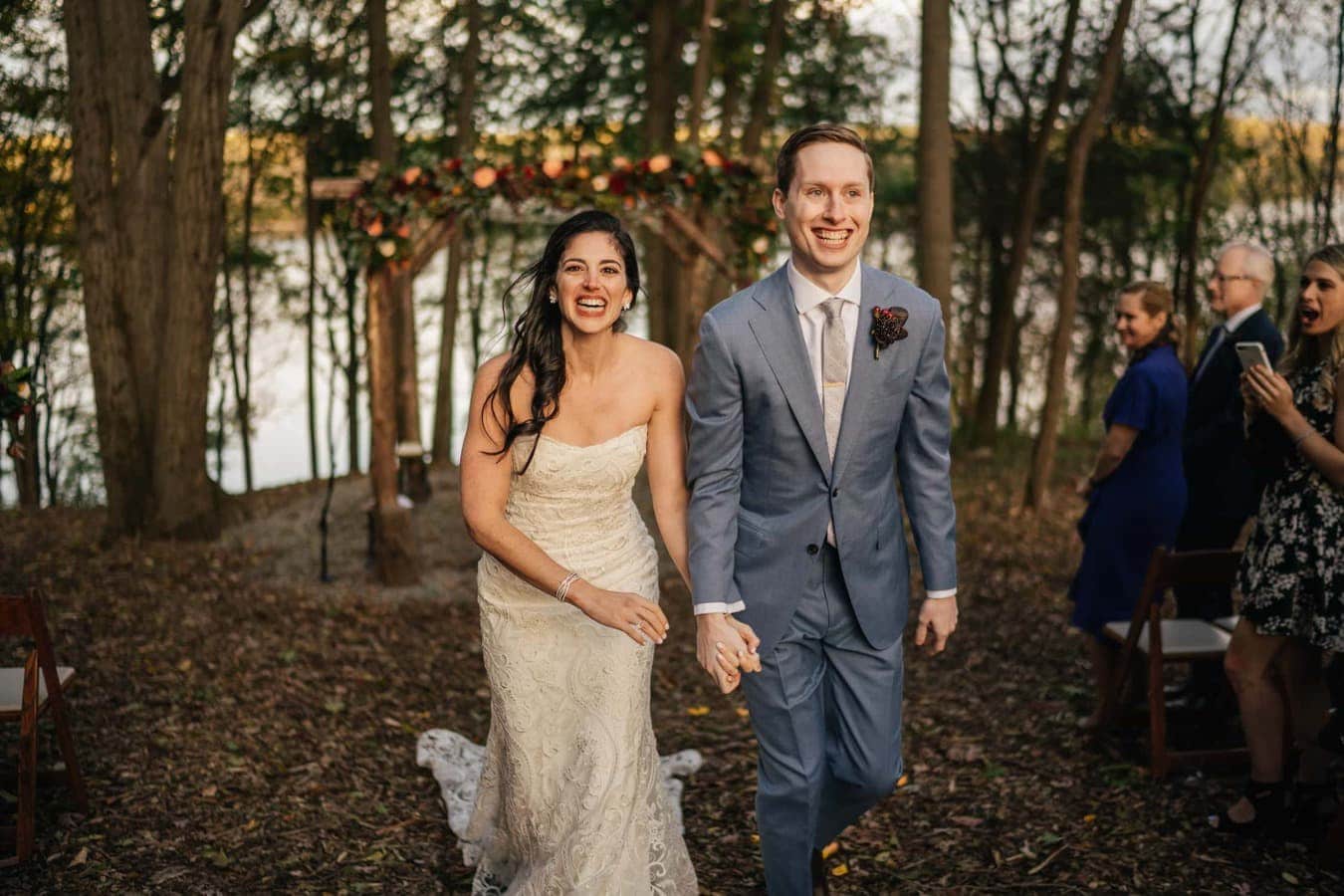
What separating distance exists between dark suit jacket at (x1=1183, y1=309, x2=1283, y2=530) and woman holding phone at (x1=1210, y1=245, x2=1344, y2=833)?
1131 mm

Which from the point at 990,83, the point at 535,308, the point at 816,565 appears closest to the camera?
the point at 816,565

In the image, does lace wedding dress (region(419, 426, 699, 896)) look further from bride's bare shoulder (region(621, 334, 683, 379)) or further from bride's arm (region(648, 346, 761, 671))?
bride's bare shoulder (region(621, 334, 683, 379))

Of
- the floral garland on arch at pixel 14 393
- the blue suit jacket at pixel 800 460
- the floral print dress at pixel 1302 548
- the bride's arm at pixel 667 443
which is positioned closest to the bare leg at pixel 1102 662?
the floral print dress at pixel 1302 548

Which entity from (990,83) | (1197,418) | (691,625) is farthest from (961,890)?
(990,83)

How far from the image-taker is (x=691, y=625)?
7.82 metres

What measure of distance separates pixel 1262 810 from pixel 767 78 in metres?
12.3

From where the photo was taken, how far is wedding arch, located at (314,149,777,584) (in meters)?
8.01

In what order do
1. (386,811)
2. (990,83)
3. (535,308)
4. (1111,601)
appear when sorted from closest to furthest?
(535,308)
(386,811)
(1111,601)
(990,83)

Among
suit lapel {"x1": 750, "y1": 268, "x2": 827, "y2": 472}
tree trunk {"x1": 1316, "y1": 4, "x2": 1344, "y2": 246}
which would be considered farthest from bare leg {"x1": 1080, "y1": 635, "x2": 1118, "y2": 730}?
tree trunk {"x1": 1316, "y1": 4, "x2": 1344, "y2": 246}

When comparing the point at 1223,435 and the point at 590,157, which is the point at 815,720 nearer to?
the point at 1223,435

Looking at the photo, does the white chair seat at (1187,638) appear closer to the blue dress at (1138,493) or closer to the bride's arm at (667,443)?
the blue dress at (1138,493)

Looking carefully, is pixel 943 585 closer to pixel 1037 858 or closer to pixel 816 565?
pixel 816 565

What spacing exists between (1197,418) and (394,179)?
18.3 feet

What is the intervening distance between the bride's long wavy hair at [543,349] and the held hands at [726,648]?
2.88ft
